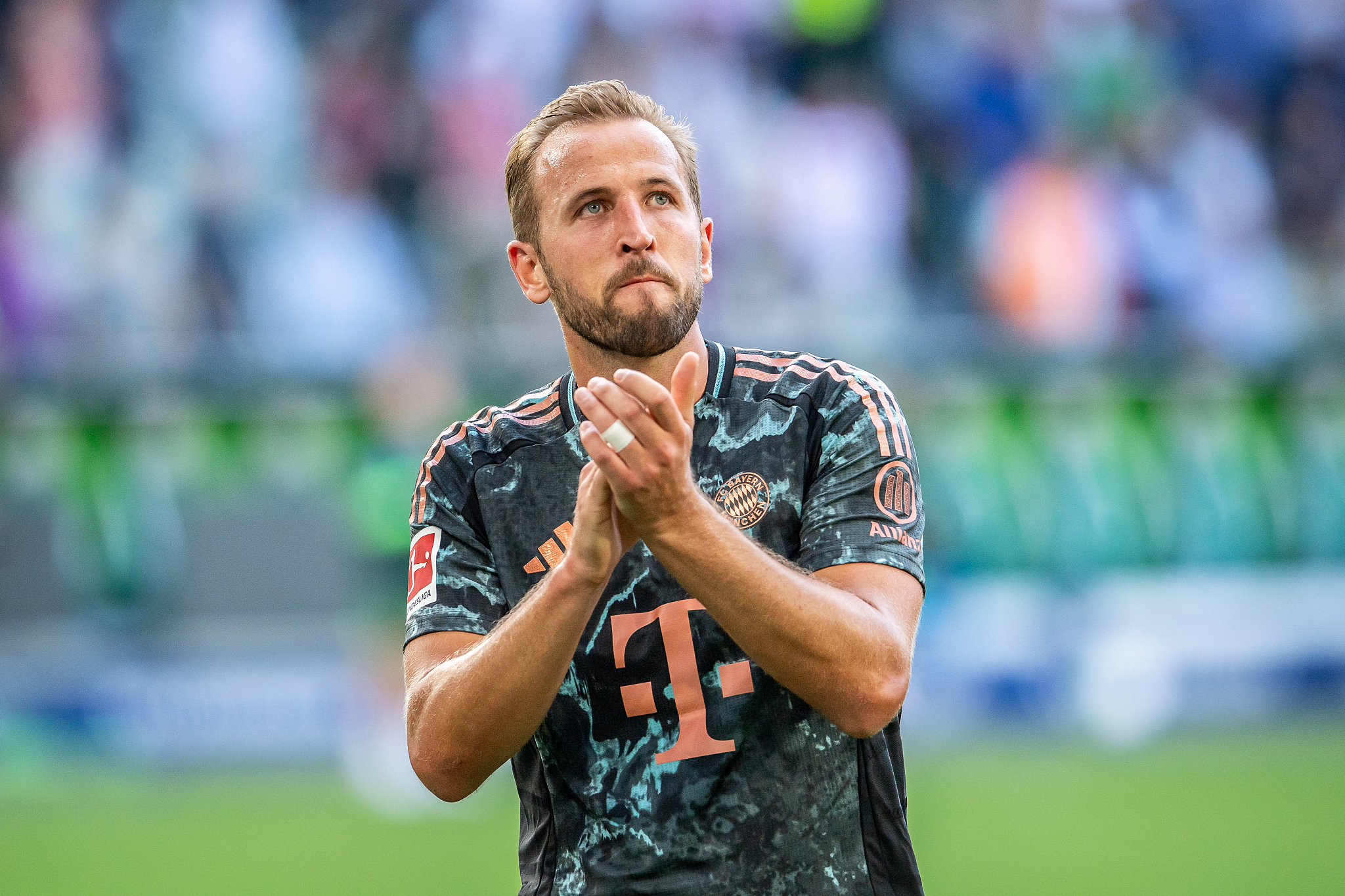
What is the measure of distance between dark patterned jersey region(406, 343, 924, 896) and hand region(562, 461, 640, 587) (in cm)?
41

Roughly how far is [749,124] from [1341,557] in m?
5.78

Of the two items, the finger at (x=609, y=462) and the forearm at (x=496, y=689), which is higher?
the finger at (x=609, y=462)

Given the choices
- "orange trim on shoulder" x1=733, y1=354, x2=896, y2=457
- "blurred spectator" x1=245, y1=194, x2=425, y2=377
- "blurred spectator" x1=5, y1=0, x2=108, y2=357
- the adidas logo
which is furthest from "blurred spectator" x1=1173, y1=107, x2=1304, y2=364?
the adidas logo

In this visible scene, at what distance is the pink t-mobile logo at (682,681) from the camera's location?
2.90m

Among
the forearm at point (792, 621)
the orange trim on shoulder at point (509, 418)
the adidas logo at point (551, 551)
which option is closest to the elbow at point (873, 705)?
the forearm at point (792, 621)

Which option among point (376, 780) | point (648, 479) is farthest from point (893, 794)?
point (376, 780)

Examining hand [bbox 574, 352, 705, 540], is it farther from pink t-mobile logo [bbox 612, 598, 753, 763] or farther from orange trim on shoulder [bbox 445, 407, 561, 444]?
orange trim on shoulder [bbox 445, 407, 561, 444]

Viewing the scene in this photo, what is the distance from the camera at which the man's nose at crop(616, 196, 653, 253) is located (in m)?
2.98

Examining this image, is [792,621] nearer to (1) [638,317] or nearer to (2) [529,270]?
(1) [638,317]

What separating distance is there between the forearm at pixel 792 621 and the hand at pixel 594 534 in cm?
8

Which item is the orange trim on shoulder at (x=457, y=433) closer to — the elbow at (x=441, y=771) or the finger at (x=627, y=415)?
the elbow at (x=441, y=771)

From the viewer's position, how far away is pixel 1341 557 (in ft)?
33.3

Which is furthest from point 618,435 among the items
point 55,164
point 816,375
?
point 55,164

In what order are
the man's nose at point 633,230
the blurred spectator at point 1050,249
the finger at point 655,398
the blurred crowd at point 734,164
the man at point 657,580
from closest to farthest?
1. the finger at point 655,398
2. the man at point 657,580
3. the man's nose at point 633,230
4. the blurred crowd at point 734,164
5. the blurred spectator at point 1050,249
